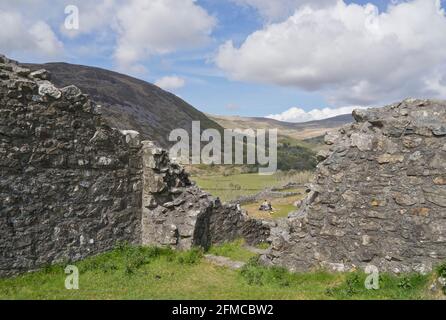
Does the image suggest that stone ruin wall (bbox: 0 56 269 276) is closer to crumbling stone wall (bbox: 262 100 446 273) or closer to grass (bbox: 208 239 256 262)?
grass (bbox: 208 239 256 262)

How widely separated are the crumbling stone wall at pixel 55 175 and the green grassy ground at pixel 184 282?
0.66 metres

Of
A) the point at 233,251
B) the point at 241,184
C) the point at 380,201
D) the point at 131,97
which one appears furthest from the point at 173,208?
the point at 131,97

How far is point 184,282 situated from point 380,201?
5380 mm

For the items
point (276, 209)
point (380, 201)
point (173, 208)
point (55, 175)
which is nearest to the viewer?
point (380, 201)

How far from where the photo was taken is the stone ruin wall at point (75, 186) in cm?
1108

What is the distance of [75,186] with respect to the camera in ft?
41.2

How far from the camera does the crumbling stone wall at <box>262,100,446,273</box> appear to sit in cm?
1032

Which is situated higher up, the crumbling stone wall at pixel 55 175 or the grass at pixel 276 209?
the crumbling stone wall at pixel 55 175

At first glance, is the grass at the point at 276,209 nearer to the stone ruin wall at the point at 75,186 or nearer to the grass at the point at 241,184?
the grass at the point at 241,184

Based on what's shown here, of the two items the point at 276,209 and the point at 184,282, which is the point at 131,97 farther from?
the point at 184,282

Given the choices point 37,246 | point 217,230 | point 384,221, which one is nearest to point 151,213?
point 217,230

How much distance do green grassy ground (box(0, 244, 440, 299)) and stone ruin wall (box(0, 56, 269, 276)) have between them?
71 centimetres

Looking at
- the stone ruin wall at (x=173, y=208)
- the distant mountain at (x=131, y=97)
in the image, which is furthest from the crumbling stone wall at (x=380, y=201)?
the distant mountain at (x=131, y=97)
